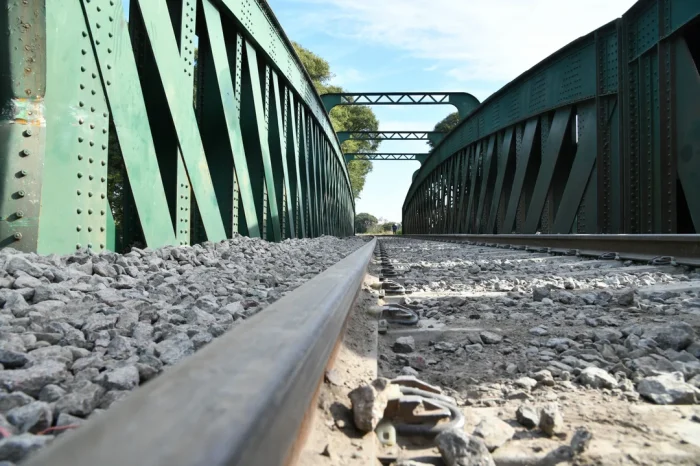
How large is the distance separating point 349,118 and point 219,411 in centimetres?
4476

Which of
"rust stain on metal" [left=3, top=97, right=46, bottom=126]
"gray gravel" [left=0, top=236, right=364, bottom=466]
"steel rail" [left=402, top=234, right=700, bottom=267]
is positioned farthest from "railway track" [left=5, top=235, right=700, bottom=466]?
"rust stain on metal" [left=3, top=97, right=46, bottom=126]

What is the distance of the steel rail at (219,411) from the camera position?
0.55m

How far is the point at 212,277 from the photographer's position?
10.1ft

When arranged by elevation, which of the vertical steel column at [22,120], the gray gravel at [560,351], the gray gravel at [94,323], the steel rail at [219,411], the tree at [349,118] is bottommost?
the gray gravel at [560,351]

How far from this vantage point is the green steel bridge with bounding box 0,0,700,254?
290 centimetres

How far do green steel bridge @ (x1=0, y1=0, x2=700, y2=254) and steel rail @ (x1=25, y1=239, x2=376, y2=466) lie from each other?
8.23 ft

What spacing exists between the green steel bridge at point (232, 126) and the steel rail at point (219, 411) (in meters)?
2.51

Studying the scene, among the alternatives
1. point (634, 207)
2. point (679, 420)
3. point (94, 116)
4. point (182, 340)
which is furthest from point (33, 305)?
point (634, 207)

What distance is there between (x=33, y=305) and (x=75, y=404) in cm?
107

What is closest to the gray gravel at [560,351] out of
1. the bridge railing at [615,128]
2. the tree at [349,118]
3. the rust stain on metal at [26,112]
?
the rust stain on metal at [26,112]

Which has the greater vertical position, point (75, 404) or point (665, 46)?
point (665, 46)

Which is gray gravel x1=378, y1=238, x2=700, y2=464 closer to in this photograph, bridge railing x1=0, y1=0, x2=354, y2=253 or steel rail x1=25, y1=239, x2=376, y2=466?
steel rail x1=25, y1=239, x2=376, y2=466

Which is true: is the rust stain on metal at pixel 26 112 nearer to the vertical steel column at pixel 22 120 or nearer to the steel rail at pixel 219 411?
the vertical steel column at pixel 22 120

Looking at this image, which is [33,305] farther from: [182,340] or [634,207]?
[634,207]
